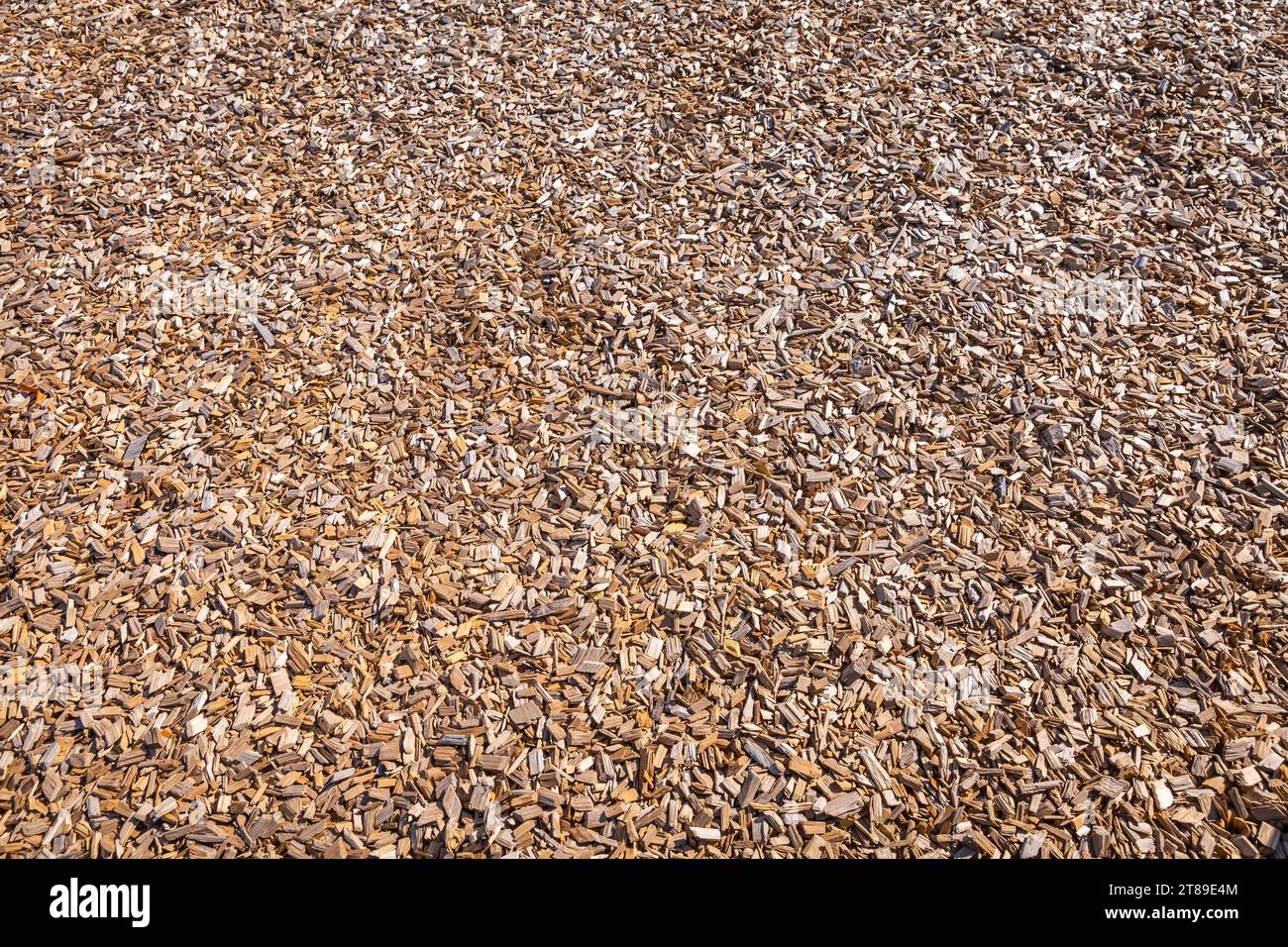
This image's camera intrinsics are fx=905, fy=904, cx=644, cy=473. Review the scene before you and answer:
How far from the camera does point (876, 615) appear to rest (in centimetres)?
291

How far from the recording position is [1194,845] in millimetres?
2457

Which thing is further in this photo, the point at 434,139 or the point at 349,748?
the point at 434,139

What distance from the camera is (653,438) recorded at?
3381 millimetres

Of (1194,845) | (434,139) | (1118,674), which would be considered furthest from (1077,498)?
(434,139)

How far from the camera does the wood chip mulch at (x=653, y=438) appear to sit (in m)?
2.61

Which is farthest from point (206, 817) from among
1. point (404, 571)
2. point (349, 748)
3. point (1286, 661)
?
point (1286, 661)

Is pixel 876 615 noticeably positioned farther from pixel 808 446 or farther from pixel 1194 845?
pixel 1194 845

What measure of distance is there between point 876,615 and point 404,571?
61.8 inches

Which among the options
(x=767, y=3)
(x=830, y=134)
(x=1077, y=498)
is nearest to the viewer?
(x=1077, y=498)

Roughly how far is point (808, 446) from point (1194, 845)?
1675 millimetres

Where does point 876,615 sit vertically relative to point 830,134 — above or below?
below

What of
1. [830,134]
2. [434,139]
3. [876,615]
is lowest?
[876,615]

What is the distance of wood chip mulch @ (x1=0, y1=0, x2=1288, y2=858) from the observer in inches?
103

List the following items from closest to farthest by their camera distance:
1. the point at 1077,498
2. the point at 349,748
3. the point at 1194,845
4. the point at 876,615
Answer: the point at 1194,845 → the point at 349,748 → the point at 876,615 → the point at 1077,498
